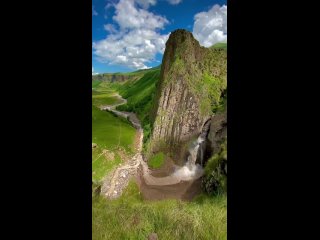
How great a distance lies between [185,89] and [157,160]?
10.4 meters

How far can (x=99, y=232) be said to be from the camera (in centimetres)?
464

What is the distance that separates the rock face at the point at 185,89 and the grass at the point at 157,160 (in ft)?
3.53

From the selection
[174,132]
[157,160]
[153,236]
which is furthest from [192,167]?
[153,236]

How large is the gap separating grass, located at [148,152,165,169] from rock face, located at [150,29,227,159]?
108 cm

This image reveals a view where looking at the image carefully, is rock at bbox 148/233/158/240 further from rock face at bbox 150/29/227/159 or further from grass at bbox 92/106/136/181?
rock face at bbox 150/29/227/159

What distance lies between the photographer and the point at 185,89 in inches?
1545

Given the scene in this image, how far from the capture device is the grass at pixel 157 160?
34.7 m

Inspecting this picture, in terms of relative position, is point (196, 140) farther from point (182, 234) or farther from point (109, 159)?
point (182, 234)
